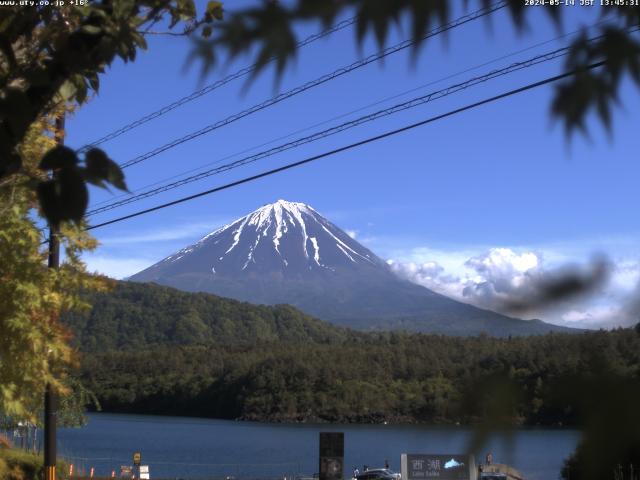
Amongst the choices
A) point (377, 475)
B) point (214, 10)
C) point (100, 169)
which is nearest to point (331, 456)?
point (214, 10)

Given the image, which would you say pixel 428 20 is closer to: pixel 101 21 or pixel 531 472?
pixel 531 472

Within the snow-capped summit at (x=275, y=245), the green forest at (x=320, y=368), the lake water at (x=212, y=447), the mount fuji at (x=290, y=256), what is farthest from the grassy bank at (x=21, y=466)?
the snow-capped summit at (x=275, y=245)

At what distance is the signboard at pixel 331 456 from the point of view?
1820cm

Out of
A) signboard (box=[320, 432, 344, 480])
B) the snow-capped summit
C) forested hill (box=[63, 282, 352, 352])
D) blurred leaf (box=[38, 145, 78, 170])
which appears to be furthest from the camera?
forested hill (box=[63, 282, 352, 352])

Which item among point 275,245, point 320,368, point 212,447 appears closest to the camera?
point 320,368

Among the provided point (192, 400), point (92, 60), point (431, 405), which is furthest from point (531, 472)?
point (192, 400)

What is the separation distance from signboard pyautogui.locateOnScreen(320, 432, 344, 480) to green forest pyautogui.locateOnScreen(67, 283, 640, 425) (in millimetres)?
964

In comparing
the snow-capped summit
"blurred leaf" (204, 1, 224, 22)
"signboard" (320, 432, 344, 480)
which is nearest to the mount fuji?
the snow-capped summit

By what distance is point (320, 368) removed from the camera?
1766 cm

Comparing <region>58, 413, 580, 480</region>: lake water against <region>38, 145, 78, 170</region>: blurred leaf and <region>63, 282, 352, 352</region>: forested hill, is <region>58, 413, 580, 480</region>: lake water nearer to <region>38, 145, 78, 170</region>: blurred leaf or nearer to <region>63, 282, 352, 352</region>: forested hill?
<region>38, 145, 78, 170</region>: blurred leaf

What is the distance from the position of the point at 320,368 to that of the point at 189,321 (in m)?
107

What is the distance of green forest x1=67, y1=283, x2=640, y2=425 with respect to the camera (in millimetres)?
1307

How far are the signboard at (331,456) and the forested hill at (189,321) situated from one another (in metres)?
89.2

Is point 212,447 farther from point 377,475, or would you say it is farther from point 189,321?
point 189,321
